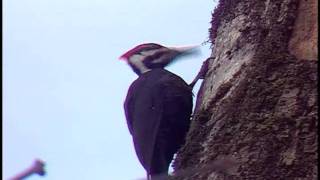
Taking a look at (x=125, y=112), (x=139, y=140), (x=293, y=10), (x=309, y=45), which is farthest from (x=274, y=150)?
(x=125, y=112)

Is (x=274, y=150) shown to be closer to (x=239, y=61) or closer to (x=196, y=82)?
(x=239, y=61)

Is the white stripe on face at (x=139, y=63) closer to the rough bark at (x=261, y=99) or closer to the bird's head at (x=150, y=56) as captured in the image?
the bird's head at (x=150, y=56)

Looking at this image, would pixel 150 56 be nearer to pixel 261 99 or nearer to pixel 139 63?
pixel 139 63

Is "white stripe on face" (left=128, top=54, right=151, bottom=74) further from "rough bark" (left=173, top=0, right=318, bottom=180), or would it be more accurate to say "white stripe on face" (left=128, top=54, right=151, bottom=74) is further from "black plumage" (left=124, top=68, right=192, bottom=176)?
"rough bark" (left=173, top=0, right=318, bottom=180)

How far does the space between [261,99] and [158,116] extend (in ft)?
2.53

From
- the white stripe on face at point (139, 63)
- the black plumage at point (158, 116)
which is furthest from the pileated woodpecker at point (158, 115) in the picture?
the white stripe on face at point (139, 63)

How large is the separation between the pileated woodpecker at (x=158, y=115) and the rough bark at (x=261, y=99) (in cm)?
24

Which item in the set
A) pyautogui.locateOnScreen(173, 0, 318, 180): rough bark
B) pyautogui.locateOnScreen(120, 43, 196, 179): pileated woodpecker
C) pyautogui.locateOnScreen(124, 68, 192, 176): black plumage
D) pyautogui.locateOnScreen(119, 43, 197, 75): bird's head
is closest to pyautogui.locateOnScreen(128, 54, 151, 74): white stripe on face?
pyautogui.locateOnScreen(119, 43, 197, 75): bird's head

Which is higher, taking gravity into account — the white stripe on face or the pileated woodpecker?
the white stripe on face

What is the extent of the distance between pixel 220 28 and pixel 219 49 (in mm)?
190

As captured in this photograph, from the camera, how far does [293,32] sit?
2.37m

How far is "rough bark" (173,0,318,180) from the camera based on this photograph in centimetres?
196

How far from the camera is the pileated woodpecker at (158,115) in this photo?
269cm

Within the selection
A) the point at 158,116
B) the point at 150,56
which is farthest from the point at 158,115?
the point at 150,56
